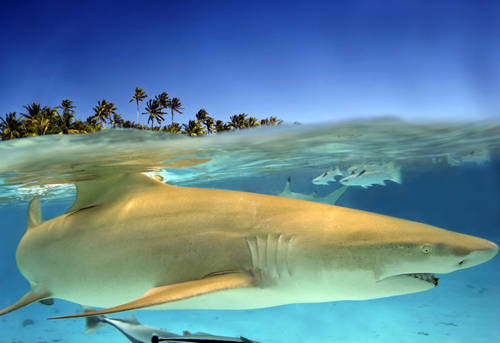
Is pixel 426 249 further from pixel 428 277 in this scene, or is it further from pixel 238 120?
Result: pixel 238 120

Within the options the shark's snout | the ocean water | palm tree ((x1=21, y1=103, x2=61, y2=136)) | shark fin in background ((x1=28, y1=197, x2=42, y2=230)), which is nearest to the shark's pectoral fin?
the shark's snout

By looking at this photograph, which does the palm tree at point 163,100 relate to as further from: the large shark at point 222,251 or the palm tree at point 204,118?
the large shark at point 222,251

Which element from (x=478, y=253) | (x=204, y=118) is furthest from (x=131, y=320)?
(x=204, y=118)

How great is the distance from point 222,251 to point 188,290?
15.7 inches

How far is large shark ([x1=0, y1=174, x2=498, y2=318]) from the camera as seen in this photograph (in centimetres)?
181

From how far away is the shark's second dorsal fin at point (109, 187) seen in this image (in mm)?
2877

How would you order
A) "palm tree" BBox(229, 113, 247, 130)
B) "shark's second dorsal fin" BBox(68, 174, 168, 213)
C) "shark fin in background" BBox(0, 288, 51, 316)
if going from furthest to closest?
"palm tree" BBox(229, 113, 247, 130) → "shark's second dorsal fin" BBox(68, 174, 168, 213) → "shark fin in background" BBox(0, 288, 51, 316)

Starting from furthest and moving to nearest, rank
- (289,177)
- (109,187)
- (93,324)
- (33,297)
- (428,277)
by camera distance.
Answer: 1. (289,177)
2. (93,324)
3. (109,187)
4. (33,297)
5. (428,277)

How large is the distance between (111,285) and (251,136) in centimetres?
826

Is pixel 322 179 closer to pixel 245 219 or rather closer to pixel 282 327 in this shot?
pixel 282 327

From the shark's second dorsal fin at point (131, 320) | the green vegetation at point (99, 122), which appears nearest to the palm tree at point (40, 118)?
the green vegetation at point (99, 122)

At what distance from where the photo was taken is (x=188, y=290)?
1737 millimetres

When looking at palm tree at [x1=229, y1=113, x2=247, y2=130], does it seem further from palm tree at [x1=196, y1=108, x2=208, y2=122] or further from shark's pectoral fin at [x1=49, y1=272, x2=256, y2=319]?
shark's pectoral fin at [x1=49, y1=272, x2=256, y2=319]

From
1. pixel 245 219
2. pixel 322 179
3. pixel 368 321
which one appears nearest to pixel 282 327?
pixel 368 321
